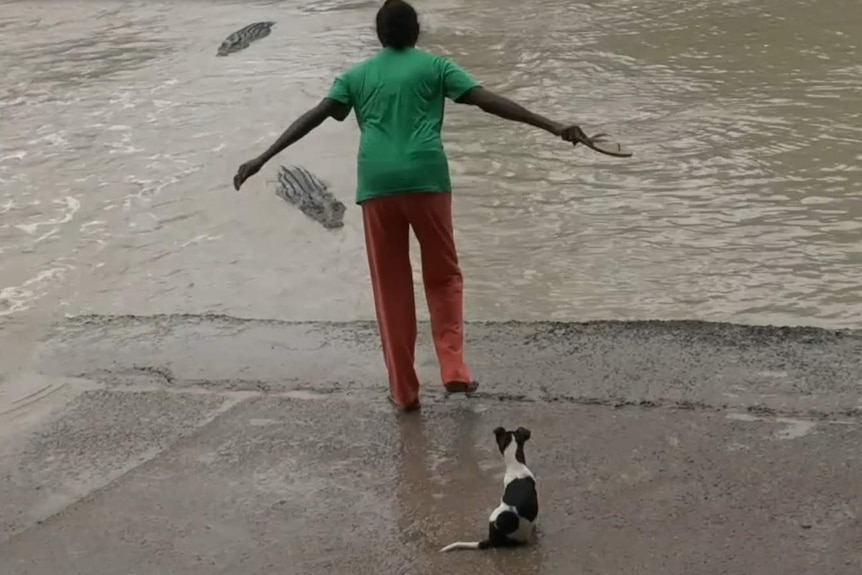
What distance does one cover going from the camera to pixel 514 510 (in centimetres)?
408

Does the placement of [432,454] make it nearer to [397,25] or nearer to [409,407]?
[409,407]

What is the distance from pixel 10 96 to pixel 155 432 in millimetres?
11081

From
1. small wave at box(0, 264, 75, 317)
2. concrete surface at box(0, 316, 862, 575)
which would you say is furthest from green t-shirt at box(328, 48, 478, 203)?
small wave at box(0, 264, 75, 317)

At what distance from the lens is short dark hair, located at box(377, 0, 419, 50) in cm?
500

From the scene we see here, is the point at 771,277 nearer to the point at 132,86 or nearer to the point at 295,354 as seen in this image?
the point at 295,354

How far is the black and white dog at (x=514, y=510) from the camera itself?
4.09 meters

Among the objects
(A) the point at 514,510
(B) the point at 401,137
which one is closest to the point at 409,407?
(B) the point at 401,137

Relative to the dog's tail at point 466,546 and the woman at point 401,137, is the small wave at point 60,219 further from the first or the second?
the dog's tail at point 466,546

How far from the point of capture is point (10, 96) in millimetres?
15242

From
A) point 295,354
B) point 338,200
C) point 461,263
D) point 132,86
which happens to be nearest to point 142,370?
point 295,354

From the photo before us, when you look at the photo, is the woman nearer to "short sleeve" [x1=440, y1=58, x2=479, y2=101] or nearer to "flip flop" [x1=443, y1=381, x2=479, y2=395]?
"short sleeve" [x1=440, y1=58, x2=479, y2=101]

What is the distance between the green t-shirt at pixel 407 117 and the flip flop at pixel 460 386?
0.96m

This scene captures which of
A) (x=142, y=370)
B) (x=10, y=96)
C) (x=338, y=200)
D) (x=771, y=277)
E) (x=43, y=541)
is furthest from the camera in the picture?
(x=10, y=96)

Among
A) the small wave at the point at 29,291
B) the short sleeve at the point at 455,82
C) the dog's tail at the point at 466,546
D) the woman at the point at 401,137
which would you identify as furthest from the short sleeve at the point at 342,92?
the small wave at the point at 29,291
